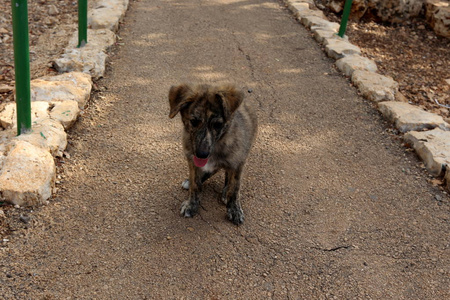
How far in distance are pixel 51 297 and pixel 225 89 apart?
1865 mm

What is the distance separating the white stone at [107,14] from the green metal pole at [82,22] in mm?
969

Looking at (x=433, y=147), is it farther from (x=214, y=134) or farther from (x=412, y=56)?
(x=412, y=56)

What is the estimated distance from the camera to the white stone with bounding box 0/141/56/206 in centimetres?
341

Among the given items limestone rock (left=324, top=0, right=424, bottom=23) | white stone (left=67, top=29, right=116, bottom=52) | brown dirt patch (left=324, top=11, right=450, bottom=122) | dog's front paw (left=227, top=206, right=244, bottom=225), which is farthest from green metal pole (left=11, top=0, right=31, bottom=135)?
limestone rock (left=324, top=0, right=424, bottom=23)

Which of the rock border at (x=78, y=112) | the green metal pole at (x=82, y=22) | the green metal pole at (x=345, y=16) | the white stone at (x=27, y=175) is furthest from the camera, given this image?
the green metal pole at (x=345, y=16)

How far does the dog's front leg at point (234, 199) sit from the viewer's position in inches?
142

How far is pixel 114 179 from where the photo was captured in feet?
13.2

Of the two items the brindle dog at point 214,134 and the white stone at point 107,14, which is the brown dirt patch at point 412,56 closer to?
the brindle dog at point 214,134

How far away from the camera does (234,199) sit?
11.9 ft

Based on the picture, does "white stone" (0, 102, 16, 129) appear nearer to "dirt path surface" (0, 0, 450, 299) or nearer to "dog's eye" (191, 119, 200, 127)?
"dirt path surface" (0, 0, 450, 299)

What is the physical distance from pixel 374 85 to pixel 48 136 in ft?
14.3

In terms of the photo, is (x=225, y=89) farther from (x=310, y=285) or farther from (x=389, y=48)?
(x=389, y=48)

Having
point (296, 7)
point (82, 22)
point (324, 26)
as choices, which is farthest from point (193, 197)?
point (296, 7)

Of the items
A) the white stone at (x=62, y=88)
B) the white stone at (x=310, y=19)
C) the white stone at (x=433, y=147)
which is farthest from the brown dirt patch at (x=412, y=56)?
the white stone at (x=62, y=88)
